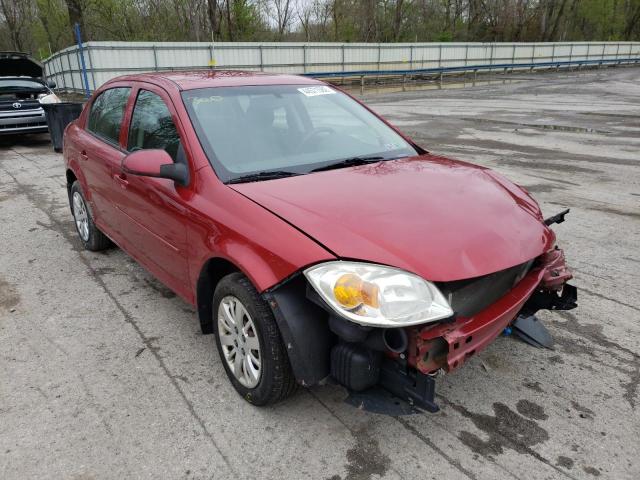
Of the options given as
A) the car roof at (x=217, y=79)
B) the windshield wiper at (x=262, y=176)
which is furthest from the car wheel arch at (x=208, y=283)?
the car roof at (x=217, y=79)

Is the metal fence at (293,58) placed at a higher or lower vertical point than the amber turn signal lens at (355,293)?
higher

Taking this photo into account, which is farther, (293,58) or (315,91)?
(293,58)

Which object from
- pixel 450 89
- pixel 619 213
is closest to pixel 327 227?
pixel 619 213

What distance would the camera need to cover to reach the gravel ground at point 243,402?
2.38 metres

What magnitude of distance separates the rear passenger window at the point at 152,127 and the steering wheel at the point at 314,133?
778 millimetres

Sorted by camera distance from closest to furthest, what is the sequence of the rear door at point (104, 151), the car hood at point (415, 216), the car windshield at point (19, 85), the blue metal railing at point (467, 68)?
the car hood at point (415, 216) → the rear door at point (104, 151) → the car windshield at point (19, 85) → the blue metal railing at point (467, 68)

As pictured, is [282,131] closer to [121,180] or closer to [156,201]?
[156,201]

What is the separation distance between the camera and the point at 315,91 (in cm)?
388

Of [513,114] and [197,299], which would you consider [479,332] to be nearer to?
[197,299]

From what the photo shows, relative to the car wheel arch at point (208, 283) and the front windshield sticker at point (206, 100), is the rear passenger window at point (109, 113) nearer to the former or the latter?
the front windshield sticker at point (206, 100)

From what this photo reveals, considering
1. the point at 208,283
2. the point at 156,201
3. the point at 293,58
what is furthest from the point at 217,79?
the point at 293,58

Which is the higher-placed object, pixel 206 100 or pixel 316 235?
pixel 206 100

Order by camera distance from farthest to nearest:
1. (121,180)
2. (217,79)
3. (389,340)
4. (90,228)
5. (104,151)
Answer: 1. (90,228)
2. (104,151)
3. (121,180)
4. (217,79)
5. (389,340)

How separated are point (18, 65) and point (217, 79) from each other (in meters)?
11.7
